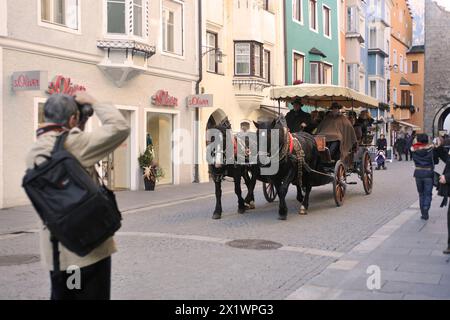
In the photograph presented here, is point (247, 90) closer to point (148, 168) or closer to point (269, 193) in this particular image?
point (148, 168)

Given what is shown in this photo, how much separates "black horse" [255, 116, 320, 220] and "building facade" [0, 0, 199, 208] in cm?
516

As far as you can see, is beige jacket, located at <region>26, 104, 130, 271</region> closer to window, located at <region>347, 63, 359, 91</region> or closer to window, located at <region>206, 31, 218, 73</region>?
window, located at <region>206, 31, 218, 73</region>

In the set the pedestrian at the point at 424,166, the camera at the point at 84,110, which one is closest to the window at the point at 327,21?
the pedestrian at the point at 424,166

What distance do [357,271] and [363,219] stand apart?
4.47 m

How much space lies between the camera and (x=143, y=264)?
23.6 ft

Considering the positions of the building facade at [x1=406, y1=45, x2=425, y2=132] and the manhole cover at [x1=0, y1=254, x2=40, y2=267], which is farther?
the building facade at [x1=406, y1=45, x2=425, y2=132]

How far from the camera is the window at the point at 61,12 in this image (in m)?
14.5

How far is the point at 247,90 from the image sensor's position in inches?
916

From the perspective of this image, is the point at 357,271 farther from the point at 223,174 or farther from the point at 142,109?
the point at 142,109

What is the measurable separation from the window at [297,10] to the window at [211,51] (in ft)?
23.7

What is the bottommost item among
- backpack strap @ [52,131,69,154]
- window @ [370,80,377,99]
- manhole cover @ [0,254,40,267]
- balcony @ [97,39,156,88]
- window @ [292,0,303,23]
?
manhole cover @ [0,254,40,267]

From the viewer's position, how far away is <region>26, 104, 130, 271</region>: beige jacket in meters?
3.50

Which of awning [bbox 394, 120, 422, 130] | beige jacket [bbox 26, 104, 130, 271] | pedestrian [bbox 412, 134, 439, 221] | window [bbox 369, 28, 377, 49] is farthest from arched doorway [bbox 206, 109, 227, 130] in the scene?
awning [bbox 394, 120, 422, 130]
